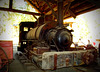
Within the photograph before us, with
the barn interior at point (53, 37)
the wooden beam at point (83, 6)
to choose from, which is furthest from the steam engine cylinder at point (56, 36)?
the wooden beam at point (83, 6)

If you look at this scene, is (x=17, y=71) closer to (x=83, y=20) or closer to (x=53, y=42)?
(x=53, y=42)

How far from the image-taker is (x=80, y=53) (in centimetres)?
347

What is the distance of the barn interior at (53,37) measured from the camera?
133 inches

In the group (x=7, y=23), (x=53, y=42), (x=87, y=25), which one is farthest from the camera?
(x=7, y=23)

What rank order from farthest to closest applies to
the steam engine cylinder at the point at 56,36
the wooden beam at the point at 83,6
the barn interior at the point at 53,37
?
the wooden beam at the point at 83,6
the steam engine cylinder at the point at 56,36
the barn interior at the point at 53,37

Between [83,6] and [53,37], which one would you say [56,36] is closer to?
[53,37]

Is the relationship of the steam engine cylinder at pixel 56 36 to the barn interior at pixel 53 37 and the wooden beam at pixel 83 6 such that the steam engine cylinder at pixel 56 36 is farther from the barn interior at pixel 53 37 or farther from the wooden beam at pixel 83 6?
the wooden beam at pixel 83 6

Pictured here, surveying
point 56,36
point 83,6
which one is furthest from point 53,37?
point 83,6

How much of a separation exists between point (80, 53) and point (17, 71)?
98.6 inches

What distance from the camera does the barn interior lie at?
3.37 m

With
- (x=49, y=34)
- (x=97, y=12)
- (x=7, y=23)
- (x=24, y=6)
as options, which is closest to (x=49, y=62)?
(x=49, y=34)

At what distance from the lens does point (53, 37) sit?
13.4 ft

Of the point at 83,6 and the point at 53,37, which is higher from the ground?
the point at 83,6

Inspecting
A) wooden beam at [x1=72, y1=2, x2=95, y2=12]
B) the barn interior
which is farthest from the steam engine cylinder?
wooden beam at [x1=72, y1=2, x2=95, y2=12]
